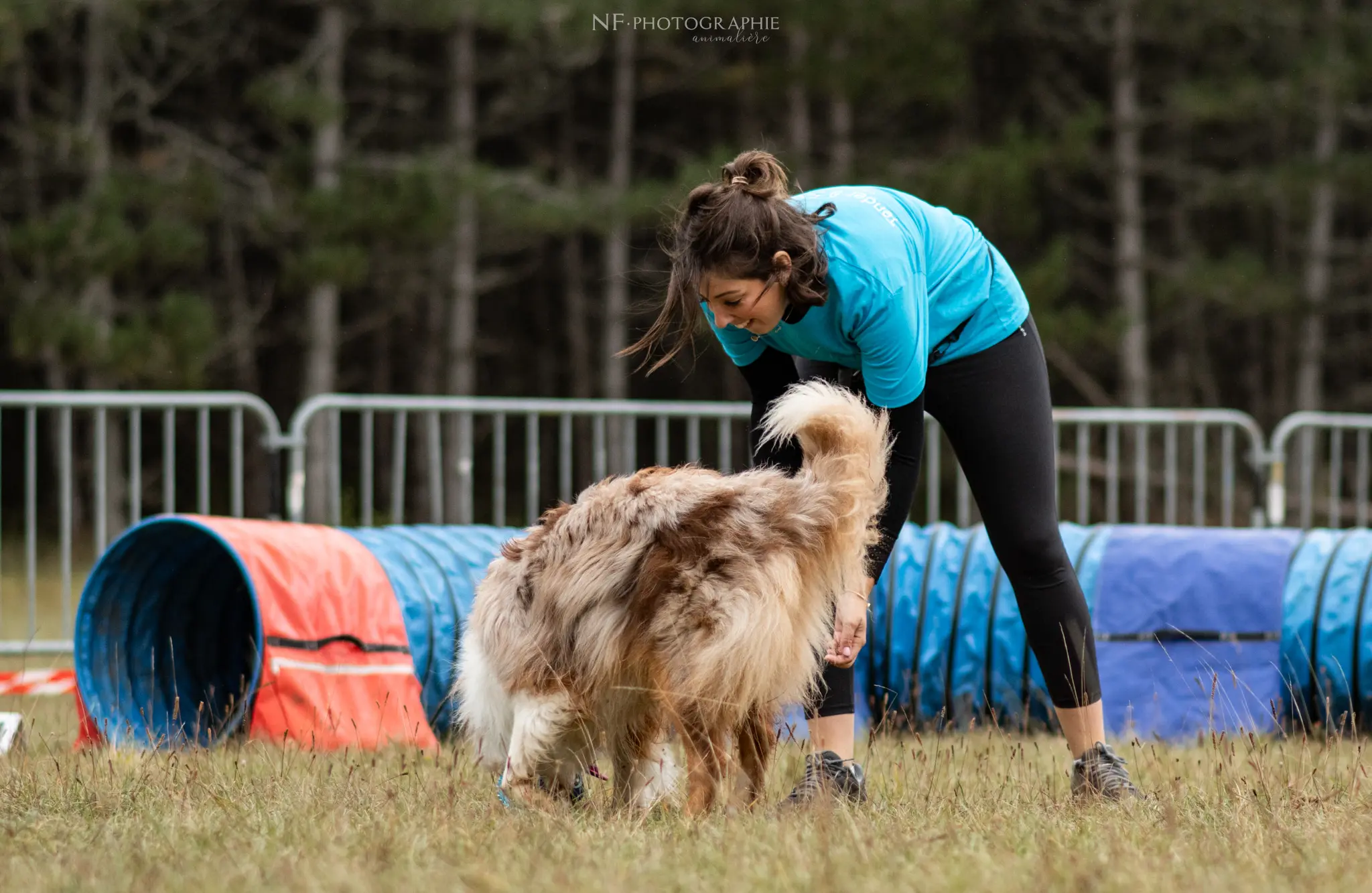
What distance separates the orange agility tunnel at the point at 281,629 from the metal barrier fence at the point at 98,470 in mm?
398

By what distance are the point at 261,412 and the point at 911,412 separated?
14.9ft

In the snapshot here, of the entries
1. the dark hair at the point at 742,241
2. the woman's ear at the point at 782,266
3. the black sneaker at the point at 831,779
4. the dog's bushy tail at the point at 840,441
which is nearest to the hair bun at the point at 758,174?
the dark hair at the point at 742,241

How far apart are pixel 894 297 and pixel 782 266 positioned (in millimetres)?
243

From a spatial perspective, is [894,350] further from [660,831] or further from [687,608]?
[660,831]

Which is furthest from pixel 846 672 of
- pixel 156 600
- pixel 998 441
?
pixel 156 600

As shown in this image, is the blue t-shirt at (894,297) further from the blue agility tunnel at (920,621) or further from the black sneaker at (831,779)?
the blue agility tunnel at (920,621)

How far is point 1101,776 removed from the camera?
3.32 m

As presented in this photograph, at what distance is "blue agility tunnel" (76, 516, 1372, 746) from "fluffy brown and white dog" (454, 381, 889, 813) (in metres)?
1.51

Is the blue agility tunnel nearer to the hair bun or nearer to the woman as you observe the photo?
the woman

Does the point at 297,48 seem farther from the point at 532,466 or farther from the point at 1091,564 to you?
the point at 1091,564

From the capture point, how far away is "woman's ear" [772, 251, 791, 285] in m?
3.02

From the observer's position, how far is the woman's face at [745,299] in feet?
10.0

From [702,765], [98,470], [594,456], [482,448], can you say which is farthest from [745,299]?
[482,448]

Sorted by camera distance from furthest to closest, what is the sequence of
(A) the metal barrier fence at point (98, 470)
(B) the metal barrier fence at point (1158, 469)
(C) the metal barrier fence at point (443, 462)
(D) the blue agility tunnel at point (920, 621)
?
(B) the metal barrier fence at point (1158, 469) < (C) the metal barrier fence at point (443, 462) < (A) the metal barrier fence at point (98, 470) < (D) the blue agility tunnel at point (920, 621)
